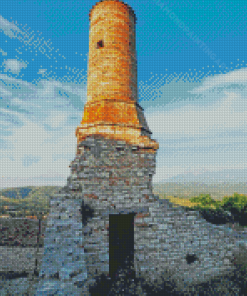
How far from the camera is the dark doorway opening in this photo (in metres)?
5.80

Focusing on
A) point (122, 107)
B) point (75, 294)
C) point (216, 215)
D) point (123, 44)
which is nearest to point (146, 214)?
point (75, 294)

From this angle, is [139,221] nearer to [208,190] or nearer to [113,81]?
[113,81]

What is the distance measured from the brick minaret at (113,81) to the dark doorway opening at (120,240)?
2672 millimetres

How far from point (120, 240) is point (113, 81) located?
17.9ft

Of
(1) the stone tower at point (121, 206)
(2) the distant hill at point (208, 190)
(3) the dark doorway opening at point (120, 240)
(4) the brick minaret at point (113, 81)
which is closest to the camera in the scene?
(1) the stone tower at point (121, 206)

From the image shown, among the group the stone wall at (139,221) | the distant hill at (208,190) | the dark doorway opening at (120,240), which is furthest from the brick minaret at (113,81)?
the distant hill at (208,190)

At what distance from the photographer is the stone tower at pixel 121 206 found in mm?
4703

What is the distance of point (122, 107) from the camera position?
6.59 metres

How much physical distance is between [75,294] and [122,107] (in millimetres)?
5313

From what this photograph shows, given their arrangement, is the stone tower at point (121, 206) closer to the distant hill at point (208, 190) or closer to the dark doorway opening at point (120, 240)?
the dark doorway opening at point (120, 240)

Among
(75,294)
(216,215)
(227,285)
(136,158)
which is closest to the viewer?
(75,294)

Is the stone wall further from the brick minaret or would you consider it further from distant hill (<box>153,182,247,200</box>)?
distant hill (<box>153,182,247,200</box>)

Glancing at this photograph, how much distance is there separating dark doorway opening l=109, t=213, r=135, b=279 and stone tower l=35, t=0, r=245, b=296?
3 cm

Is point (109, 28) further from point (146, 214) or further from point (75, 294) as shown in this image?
point (75, 294)
